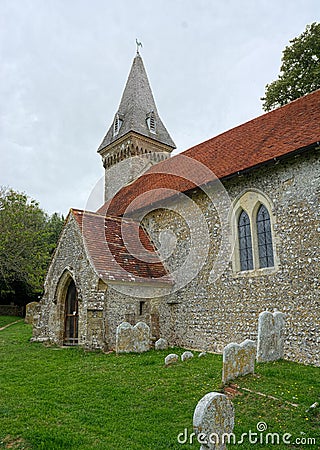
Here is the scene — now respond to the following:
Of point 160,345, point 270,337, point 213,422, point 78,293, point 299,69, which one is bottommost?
point 160,345

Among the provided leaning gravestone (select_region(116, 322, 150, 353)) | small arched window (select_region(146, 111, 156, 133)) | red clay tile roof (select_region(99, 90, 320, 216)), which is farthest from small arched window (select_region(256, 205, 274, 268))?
small arched window (select_region(146, 111, 156, 133))

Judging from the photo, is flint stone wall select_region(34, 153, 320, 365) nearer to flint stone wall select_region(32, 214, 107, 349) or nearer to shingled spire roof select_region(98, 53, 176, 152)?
flint stone wall select_region(32, 214, 107, 349)

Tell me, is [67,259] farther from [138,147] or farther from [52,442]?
[138,147]

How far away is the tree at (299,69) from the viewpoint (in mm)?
18203

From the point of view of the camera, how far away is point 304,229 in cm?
928

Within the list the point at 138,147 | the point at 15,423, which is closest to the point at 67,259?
the point at 15,423

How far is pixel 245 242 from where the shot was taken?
1096cm

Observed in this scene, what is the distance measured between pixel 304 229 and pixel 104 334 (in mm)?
6481

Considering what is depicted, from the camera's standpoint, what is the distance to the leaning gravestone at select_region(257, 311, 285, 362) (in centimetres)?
826

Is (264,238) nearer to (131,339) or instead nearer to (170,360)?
(170,360)

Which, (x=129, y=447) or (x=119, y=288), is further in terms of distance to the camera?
(x=119, y=288)

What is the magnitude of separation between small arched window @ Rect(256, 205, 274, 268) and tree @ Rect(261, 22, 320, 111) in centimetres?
1084

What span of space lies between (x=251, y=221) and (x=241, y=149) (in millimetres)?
2897

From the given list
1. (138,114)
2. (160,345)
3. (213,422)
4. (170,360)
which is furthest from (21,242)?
(213,422)
